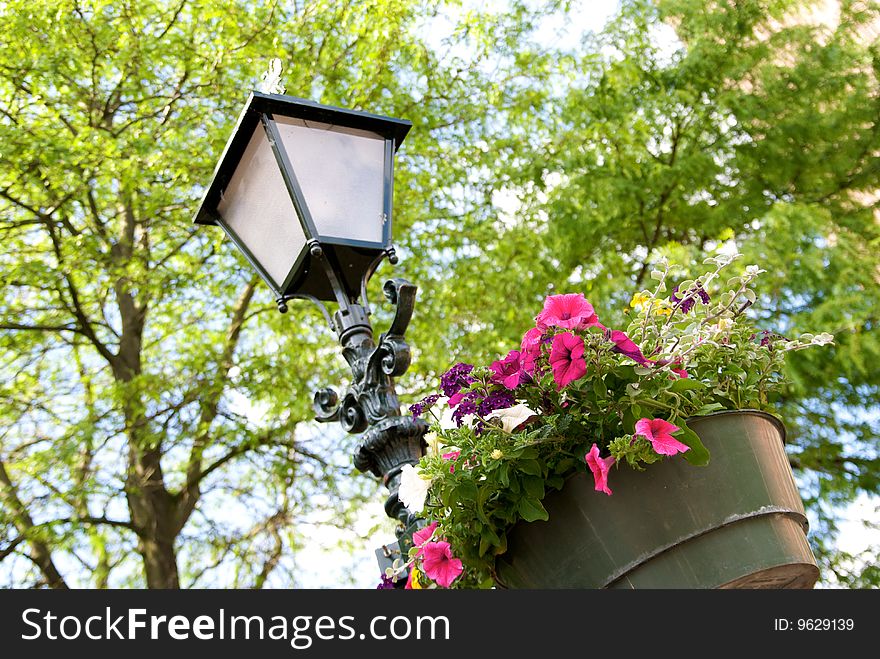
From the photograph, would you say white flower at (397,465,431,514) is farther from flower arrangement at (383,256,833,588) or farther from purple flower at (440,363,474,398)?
purple flower at (440,363,474,398)

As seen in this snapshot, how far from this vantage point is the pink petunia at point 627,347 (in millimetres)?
1520

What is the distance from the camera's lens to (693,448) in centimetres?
144

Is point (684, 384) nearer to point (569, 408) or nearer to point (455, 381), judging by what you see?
point (569, 408)

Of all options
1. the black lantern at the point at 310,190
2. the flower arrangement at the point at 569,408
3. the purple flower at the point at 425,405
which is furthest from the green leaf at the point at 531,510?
the black lantern at the point at 310,190

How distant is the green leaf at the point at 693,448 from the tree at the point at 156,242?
20.5ft

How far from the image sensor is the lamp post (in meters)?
2.51

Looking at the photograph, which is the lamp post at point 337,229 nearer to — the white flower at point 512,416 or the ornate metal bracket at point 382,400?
the ornate metal bracket at point 382,400

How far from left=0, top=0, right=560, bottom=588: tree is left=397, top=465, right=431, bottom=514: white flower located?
586 centimetres

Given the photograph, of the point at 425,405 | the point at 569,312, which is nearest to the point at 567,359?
the point at 569,312

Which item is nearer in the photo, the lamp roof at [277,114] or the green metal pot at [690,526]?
the green metal pot at [690,526]

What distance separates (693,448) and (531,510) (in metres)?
0.30

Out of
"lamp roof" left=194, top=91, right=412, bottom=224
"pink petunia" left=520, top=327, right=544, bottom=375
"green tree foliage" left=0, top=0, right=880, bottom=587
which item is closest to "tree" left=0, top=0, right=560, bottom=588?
"green tree foliage" left=0, top=0, right=880, bottom=587
